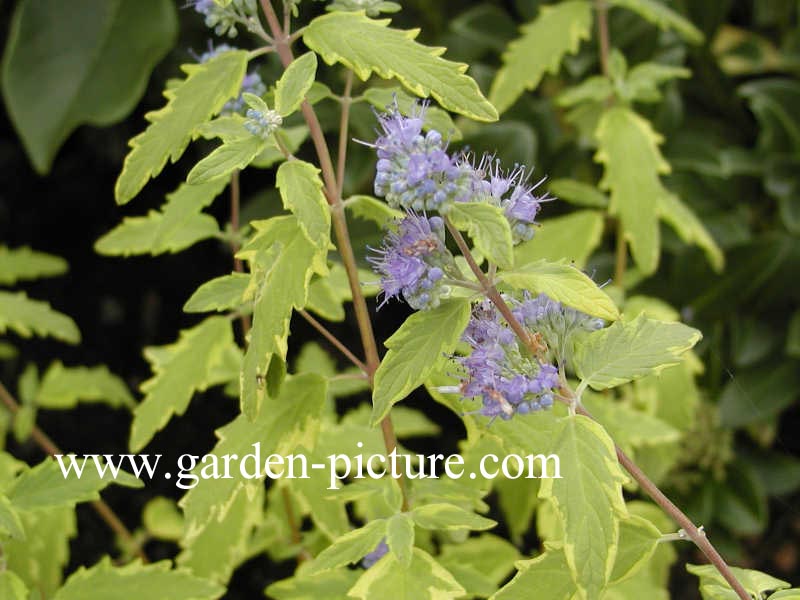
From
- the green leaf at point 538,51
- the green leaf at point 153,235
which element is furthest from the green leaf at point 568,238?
the green leaf at point 153,235

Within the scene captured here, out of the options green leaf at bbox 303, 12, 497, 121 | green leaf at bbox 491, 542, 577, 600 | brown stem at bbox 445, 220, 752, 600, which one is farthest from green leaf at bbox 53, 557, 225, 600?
green leaf at bbox 303, 12, 497, 121

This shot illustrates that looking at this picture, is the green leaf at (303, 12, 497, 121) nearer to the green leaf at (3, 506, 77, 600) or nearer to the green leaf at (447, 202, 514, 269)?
the green leaf at (447, 202, 514, 269)

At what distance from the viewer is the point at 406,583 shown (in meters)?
0.97

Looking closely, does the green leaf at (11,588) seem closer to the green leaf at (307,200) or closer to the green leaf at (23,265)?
the green leaf at (307,200)

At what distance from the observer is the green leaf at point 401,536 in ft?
3.14

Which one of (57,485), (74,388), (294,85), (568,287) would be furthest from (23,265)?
(568,287)

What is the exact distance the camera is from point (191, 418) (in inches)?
93.8

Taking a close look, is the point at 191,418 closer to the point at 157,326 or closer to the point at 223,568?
the point at 157,326

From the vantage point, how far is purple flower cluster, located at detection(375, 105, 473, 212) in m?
0.79

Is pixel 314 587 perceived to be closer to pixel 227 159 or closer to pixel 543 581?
pixel 543 581

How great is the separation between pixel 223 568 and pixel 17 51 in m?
1.16

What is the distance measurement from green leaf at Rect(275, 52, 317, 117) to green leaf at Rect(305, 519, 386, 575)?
0.41 m

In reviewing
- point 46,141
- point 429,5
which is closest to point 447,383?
point 46,141

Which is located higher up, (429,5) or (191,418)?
(429,5)
